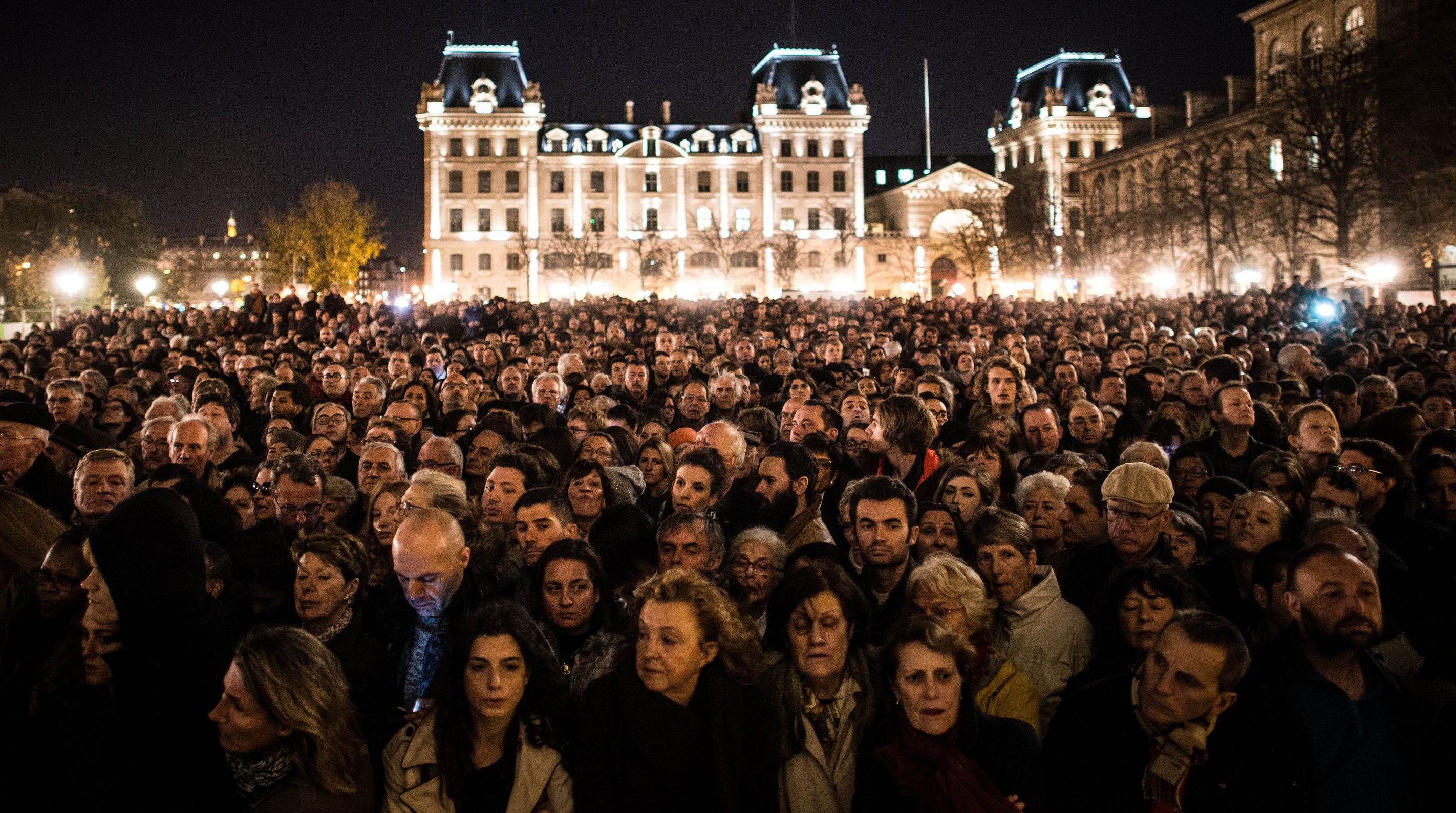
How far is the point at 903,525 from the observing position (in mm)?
5223

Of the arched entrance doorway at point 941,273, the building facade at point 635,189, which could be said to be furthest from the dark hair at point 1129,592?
the arched entrance doorway at point 941,273

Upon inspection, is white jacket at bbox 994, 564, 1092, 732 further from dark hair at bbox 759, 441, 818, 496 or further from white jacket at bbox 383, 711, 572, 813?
white jacket at bbox 383, 711, 572, 813

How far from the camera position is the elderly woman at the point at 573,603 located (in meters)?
4.54

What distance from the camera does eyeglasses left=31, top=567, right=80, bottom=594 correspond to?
13.6ft

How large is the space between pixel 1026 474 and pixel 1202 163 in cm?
4236

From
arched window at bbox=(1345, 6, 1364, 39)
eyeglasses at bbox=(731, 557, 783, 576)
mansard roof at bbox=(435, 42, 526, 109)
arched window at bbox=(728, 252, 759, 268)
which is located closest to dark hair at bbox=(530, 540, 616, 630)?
eyeglasses at bbox=(731, 557, 783, 576)

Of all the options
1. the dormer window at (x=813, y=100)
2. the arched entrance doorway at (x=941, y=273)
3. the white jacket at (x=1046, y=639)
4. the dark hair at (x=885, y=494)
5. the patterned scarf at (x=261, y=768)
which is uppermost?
the dormer window at (x=813, y=100)

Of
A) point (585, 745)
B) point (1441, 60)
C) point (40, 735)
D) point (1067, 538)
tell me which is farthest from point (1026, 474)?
point (1441, 60)

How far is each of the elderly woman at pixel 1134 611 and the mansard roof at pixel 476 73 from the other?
74.3m

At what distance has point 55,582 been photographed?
415 centimetres

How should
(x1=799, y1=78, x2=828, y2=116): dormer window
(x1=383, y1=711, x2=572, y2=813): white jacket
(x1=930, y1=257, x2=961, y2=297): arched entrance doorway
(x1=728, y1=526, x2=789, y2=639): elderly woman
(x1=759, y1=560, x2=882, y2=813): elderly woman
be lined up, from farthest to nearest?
(x1=930, y1=257, x2=961, y2=297): arched entrance doorway → (x1=799, y1=78, x2=828, y2=116): dormer window → (x1=728, y1=526, x2=789, y2=639): elderly woman → (x1=759, y1=560, x2=882, y2=813): elderly woman → (x1=383, y1=711, x2=572, y2=813): white jacket

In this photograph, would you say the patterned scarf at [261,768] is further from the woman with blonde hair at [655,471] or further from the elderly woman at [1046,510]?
the elderly woman at [1046,510]

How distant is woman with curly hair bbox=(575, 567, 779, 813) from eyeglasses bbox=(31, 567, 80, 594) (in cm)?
215

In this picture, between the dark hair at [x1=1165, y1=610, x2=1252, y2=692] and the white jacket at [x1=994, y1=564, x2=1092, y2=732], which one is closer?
the dark hair at [x1=1165, y1=610, x2=1252, y2=692]
